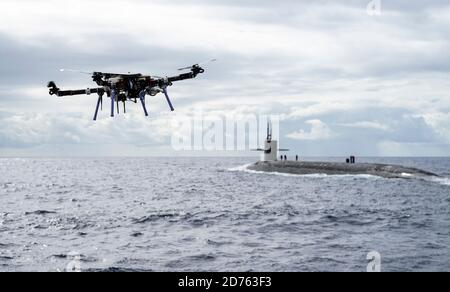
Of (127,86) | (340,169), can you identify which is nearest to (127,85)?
(127,86)

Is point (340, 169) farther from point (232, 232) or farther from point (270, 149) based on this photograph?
point (232, 232)

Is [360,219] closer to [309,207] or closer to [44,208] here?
[309,207]

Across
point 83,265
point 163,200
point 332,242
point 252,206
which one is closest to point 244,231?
point 332,242

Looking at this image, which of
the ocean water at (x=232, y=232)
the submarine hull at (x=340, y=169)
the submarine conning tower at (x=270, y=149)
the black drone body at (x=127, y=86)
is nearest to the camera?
the black drone body at (x=127, y=86)

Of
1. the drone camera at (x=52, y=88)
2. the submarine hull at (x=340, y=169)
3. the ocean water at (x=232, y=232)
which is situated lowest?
the ocean water at (x=232, y=232)

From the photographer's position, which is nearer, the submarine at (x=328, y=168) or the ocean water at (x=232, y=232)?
the ocean water at (x=232, y=232)

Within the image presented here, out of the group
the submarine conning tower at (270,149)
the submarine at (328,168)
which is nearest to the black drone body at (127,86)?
the submarine at (328,168)

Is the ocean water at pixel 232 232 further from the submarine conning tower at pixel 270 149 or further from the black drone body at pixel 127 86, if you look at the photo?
the submarine conning tower at pixel 270 149

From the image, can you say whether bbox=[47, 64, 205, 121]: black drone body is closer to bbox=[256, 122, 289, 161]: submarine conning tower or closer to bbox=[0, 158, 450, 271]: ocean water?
bbox=[0, 158, 450, 271]: ocean water
